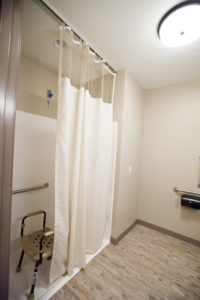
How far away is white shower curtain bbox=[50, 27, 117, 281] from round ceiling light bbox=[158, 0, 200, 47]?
0.62m

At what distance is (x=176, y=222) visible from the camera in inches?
76.8

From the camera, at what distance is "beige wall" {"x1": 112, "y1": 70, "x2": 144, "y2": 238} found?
1.73 meters

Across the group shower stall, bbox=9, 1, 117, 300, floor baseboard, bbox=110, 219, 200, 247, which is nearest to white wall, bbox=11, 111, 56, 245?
shower stall, bbox=9, 1, 117, 300

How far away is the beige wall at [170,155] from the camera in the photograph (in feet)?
6.04

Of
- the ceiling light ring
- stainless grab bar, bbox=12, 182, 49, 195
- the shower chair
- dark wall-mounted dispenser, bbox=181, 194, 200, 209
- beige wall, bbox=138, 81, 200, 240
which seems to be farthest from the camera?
beige wall, bbox=138, 81, 200, 240

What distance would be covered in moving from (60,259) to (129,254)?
0.95 metres

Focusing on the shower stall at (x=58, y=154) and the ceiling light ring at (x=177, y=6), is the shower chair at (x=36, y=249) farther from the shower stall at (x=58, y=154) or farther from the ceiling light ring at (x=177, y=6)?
the ceiling light ring at (x=177, y=6)

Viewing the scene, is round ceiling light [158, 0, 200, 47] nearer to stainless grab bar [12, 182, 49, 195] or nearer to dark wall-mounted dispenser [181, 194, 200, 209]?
dark wall-mounted dispenser [181, 194, 200, 209]

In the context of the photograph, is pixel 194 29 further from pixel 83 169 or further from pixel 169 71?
pixel 83 169

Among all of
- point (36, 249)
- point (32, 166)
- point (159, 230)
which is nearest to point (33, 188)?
point (32, 166)

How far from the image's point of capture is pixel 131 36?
1201 millimetres

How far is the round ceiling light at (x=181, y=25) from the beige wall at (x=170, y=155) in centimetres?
96

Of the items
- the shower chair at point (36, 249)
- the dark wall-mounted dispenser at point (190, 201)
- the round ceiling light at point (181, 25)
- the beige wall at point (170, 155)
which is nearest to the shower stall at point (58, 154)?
the shower chair at point (36, 249)

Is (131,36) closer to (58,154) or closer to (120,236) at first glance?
(58,154)
